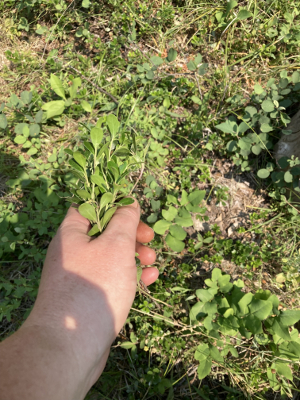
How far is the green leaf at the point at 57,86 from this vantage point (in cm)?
264

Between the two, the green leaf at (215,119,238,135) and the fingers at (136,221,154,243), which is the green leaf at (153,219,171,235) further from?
the green leaf at (215,119,238,135)

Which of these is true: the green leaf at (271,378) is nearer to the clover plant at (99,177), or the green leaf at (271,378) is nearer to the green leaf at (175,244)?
the green leaf at (175,244)

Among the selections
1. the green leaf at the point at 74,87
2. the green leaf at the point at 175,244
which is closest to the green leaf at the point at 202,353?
the green leaf at the point at 175,244

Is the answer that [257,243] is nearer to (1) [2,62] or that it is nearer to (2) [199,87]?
(2) [199,87]

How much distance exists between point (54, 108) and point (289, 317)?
2548 mm

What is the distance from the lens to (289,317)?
→ 5.68ft

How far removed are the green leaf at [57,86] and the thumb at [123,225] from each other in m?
1.62

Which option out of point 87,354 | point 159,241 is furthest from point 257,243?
point 87,354

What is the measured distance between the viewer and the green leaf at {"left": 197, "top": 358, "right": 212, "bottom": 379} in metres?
1.81

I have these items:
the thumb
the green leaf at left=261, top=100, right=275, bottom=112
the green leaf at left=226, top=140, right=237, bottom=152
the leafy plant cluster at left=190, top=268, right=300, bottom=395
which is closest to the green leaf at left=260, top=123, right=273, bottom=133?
the green leaf at left=261, top=100, right=275, bottom=112

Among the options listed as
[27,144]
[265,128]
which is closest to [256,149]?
[265,128]

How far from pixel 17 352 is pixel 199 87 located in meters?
2.51

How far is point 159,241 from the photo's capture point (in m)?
2.38

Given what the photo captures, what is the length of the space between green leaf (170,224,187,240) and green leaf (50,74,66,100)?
1.66m
